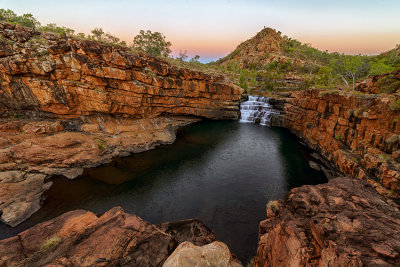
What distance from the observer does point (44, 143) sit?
56.7 ft

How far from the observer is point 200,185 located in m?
16.7

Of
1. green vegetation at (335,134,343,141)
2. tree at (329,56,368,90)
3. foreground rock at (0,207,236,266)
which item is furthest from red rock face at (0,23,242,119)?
tree at (329,56,368,90)

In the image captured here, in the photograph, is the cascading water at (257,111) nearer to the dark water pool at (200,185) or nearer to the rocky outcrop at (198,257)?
the dark water pool at (200,185)

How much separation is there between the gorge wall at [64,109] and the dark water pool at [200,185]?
1948 mm

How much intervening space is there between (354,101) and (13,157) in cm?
3482

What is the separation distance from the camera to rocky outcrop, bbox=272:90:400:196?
12.2m

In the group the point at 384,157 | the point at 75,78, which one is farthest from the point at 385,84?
the point at 75,78

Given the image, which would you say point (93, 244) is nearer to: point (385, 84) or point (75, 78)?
point (75, 78)

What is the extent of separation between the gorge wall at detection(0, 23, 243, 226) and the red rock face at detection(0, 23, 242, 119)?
9 cm

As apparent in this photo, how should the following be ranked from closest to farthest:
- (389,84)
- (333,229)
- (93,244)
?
(333,229) < (93,244) < (389,84)

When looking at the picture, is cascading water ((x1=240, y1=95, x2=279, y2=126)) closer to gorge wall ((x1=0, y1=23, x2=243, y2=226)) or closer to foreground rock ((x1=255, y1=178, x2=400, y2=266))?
gorge wall ((x1=0, y1=23, x2=243, y2=226))

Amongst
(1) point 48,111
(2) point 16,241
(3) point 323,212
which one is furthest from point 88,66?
(3) point 323,212

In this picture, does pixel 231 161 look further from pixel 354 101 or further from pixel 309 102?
pixel 309 102

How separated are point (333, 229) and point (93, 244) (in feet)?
27.9
